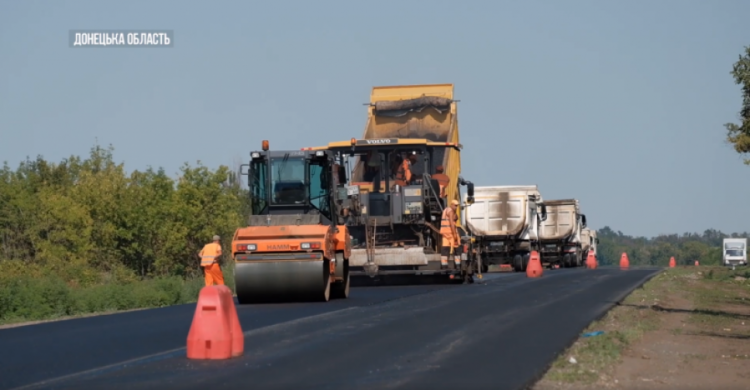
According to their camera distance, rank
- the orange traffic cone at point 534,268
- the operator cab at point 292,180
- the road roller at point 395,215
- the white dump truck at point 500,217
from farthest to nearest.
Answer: the white dump truck at point 500,217
the orange traffic cone at point 534,268
the road roller at point 395,215
the operator cab at point 292,180

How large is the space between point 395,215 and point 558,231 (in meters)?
23.6

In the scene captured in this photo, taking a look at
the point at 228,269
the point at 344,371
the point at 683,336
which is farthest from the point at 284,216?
the point at 228,269

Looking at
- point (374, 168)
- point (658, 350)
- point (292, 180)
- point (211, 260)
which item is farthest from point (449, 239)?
point (658, 350)

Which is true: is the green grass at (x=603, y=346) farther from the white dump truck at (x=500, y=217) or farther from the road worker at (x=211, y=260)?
the white dump truck at (x=500, y=217)

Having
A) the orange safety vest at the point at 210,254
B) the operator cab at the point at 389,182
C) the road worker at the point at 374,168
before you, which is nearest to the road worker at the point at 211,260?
the orange safety vest at the point at 210,254

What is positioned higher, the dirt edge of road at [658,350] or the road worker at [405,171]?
the road worker at [405,171]

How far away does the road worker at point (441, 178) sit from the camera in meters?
27.7

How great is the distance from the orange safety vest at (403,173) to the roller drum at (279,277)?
26.5 ft

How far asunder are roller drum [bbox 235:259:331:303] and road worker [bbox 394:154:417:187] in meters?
8.08

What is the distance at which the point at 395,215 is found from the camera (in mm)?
26688

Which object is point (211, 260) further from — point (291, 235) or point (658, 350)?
point (658, 350)

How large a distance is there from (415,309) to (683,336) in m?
4.78

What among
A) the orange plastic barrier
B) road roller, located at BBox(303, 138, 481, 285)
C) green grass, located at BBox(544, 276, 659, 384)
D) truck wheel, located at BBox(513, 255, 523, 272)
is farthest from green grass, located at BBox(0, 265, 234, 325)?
truck wheel, located at BBox(513, 255, 523, 272)

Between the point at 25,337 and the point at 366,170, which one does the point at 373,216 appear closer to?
the point at 366,170
